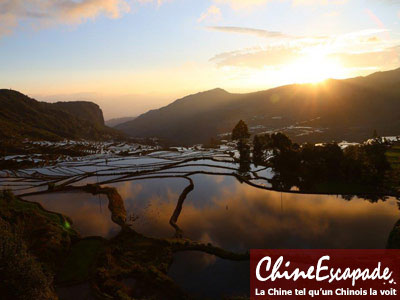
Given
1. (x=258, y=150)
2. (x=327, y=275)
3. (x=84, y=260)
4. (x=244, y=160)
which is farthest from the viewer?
(x=258, y=150)

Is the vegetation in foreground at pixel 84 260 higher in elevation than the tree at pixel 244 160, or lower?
lower

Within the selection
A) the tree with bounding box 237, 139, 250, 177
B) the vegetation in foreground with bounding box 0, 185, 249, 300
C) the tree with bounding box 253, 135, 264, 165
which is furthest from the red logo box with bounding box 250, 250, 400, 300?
the tree with bounding box 253, 135, 264, 165

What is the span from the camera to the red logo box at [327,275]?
29688 mm

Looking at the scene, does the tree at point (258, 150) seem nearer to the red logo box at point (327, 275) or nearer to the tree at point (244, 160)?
the tree at point (244, 160)

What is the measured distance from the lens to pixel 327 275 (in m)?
32.5

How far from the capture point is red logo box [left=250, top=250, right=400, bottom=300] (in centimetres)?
2969

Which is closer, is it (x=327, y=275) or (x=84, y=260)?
(x=327, y=275)

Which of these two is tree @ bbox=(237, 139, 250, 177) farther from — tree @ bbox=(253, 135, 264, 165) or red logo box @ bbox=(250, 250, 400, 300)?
red logo box @ bbox=(250, 250, 400, 300)

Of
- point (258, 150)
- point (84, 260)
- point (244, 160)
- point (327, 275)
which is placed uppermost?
point (258, 150)

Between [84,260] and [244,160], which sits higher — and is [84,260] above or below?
below

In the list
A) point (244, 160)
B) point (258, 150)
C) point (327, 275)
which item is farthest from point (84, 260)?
point (258, 150)

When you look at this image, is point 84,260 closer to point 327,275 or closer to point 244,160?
point 327,275

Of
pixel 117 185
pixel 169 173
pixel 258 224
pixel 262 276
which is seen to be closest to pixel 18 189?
pixel 117 185

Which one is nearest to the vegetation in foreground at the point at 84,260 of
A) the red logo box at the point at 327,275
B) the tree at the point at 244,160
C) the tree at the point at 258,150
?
the red logo box at the point at 327,275
